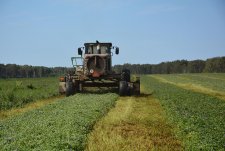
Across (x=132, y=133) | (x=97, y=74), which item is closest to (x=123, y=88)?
(x=97, y=74)

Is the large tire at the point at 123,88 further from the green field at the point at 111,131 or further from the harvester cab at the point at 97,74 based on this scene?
the green field at the point at 111,131

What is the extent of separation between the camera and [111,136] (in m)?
11.5

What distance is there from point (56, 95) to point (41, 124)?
15695 mm

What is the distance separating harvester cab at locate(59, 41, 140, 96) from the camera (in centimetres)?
2681

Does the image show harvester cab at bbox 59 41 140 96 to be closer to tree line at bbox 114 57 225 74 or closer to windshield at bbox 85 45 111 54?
windshield at bbox 85 45 111 54

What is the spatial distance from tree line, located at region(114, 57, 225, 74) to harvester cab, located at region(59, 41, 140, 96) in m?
74.9

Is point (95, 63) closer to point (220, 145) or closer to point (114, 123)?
point (114, 123)

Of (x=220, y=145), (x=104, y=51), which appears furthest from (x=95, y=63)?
(x=220, y=145)

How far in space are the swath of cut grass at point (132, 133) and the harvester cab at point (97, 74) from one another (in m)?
10.3

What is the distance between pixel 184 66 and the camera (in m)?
136

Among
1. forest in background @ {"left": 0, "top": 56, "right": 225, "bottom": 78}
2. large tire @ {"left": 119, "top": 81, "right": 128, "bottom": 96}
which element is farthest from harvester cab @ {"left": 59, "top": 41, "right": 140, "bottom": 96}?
forest in background @ {"left": 0, "top": 56, "right": 225, "bottom": 78}

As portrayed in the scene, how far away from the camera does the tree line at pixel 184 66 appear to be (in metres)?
120

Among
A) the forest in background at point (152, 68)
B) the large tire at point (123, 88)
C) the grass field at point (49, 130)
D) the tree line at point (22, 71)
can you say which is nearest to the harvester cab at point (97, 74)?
the large tire at point (123, 88)

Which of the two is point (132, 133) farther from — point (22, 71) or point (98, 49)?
point (22, 71)
